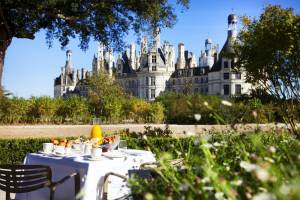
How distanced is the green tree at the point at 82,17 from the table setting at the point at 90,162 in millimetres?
9789

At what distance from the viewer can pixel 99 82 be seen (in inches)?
2066

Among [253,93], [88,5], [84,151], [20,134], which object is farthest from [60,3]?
[253,93]

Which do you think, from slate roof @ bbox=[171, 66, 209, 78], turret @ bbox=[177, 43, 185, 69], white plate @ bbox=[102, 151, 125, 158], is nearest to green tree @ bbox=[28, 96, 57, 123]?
white plate @ bbox=[102, 151, 125, 158]

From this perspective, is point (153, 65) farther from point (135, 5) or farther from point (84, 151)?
point (84, 151)

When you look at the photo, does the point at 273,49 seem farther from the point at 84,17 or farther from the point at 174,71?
the point at 174,71

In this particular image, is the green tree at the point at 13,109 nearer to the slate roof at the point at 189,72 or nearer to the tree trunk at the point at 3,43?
the tree trunk at the point at 3,43

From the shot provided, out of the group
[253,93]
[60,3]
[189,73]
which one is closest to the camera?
[60,3]

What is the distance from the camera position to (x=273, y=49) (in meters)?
17.2

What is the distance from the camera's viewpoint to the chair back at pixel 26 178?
5.16m

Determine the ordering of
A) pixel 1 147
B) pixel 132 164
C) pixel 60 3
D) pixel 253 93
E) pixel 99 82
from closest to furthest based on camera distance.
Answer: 1. pixel 132 164
2. pixel 1 147
3. pixel 60 3
4. pixel 253 93
5. pixel 99 82

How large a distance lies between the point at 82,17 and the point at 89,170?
1274 centimetres

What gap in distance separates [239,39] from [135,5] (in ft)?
14.7

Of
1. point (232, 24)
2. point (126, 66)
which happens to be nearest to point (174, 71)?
point (126, 66)

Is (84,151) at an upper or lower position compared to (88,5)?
lower
